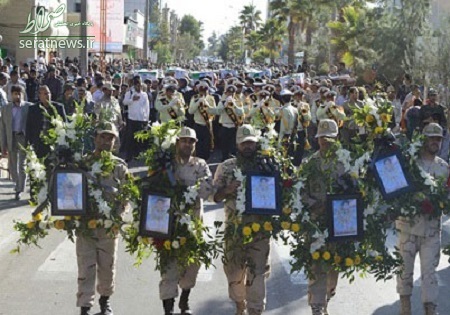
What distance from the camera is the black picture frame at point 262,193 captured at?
8.15 metres

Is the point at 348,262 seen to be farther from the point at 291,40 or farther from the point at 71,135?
the point at 291,40

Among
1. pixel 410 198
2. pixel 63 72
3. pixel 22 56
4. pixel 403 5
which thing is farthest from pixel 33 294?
pixel 22 56

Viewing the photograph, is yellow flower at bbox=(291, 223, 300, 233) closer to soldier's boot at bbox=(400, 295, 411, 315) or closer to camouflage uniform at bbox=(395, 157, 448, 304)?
camouflage uniform at bbox=(395, 157, 448, 304)

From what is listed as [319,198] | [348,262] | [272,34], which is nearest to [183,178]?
[319,198]

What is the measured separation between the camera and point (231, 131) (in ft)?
65.4

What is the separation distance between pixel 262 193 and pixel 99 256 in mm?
1716

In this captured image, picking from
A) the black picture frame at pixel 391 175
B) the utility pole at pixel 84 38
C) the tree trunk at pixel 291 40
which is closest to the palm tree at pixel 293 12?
the tree trunk at pixel 291 40

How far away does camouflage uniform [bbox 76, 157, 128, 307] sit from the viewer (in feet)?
27.8

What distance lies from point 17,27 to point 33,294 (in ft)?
109

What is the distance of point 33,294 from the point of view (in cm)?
961

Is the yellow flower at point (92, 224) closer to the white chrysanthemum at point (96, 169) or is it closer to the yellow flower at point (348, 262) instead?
the white chrysanthemum at point (96, 169)

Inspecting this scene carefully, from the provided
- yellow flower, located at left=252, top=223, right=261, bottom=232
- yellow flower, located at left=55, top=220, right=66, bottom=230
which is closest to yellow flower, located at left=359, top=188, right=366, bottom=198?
yellow flower, located at left=252, top=223, right=261, bottom=232

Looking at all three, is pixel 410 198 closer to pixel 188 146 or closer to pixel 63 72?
pixel 188 146

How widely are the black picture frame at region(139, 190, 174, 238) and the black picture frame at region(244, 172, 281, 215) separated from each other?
2.35 ft
